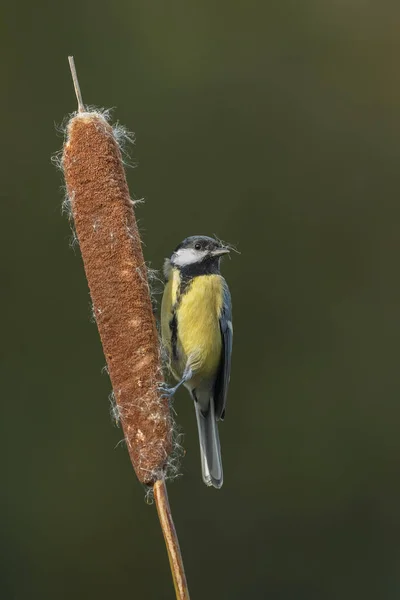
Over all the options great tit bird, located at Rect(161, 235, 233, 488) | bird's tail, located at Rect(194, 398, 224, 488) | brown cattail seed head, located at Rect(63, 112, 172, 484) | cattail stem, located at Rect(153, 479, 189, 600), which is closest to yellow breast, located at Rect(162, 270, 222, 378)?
great tit bird, located at Rect(161, 235, 233, 488)

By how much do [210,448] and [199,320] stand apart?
425 mm

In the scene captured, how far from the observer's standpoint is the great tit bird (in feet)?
8.30

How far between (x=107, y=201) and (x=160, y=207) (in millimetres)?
2922

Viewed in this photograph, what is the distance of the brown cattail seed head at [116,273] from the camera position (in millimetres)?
1397

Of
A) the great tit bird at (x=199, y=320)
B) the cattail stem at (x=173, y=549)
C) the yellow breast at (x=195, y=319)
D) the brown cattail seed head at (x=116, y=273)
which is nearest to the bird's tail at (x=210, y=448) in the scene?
the great tit bird at (x=199, y=320)

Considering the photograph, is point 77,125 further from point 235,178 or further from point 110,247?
point 235,178

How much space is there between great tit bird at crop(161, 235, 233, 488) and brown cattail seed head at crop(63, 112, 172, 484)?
0.96 meters

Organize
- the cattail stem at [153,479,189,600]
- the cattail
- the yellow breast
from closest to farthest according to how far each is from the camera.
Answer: the cattail stem at [153,479,189,600] → the cattail → the yellow breast

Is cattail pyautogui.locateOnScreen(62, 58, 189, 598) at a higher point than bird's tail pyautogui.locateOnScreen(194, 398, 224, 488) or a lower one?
higher

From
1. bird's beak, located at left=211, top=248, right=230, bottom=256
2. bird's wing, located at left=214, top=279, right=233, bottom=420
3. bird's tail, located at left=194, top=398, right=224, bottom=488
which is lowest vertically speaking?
bird's tail, located at left=194, top=398, right=224, bottom=488

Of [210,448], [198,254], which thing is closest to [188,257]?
[198,254]

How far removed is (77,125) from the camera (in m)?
1.59

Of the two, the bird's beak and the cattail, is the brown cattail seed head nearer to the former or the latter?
the cattail

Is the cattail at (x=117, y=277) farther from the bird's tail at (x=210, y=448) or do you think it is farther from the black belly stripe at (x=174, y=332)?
the bird's tail at (x=210, y=448)
